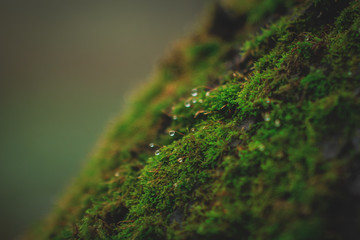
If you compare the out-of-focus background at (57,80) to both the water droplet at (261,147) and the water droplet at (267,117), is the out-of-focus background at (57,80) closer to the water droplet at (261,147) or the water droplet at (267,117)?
the water droplet at (267,117)

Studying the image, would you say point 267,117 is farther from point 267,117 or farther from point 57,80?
point 57,80

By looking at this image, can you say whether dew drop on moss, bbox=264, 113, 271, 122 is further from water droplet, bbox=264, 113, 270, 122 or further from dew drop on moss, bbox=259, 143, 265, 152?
dew drop on moss, bbox=259, 143, 265, 152

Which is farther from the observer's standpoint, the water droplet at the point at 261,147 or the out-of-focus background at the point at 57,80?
the out-of-focus background at the point at 57,80

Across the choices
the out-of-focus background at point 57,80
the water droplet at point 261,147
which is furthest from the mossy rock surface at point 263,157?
the out-of-focus background at point 57,80

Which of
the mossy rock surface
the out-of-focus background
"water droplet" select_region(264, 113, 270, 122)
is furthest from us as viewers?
the out-of-focus background

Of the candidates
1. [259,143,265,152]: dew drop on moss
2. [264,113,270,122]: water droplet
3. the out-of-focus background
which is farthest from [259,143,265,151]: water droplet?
the out-of-focus background
